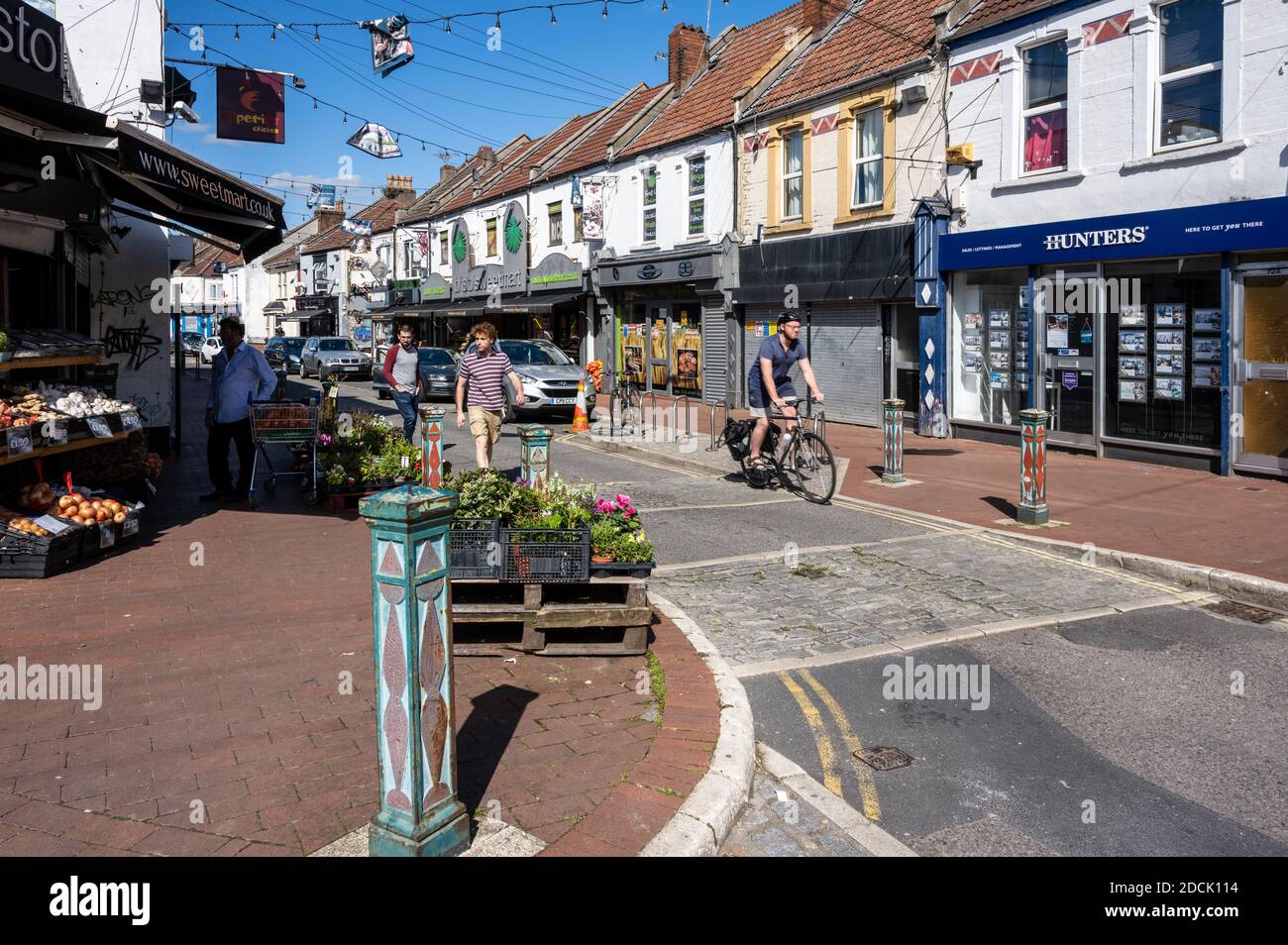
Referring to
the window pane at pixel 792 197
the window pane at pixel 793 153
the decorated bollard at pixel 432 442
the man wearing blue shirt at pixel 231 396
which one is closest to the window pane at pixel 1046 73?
the window pane at pixel 793 153

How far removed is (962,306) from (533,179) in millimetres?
19580

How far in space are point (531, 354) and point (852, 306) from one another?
7168 mm

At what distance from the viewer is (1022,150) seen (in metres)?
15.9

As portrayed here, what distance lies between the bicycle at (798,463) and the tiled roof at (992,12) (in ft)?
26.5

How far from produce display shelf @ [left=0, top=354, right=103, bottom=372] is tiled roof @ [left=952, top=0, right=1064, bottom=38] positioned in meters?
13.9

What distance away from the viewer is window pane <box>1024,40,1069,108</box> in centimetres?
1523

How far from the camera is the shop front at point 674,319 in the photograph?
79.4 feet

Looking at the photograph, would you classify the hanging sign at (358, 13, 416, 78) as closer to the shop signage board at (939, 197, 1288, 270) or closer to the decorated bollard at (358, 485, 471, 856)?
the shop signage board at (939, 197, 1288, 270)

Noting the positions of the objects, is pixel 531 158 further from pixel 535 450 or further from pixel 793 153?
pixel 535 450

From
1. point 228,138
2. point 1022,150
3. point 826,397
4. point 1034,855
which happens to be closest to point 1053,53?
point 1022,150

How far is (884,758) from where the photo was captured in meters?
4.68

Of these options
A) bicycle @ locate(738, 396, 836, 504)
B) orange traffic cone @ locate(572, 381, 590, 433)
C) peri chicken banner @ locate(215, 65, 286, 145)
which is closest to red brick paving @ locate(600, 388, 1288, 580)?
bicycle @ locate(738, 396, 836, 504)

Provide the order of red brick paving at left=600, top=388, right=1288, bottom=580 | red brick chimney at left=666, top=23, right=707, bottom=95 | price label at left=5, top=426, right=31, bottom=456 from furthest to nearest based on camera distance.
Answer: red brick chimney at left=666, top=23, right=707, bottom=95
red brick paving at left=600, top=388, right=1288, bottom=580
price label at left=5, top=426, right=31, bottom=456

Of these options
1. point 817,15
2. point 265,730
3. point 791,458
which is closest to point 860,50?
point 817,15
